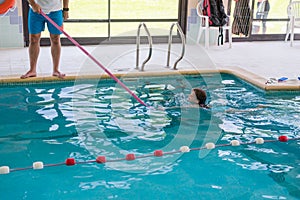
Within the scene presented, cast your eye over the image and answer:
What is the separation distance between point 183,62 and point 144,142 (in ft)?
10.6

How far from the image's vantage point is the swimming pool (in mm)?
3006

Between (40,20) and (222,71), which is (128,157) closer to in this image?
(40,20)

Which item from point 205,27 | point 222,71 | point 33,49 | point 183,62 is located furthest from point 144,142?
point 205,27

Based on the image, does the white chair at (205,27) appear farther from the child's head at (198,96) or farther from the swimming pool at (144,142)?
the child's head at (198,96)

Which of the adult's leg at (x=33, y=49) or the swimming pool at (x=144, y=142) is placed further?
the adult's leg at (x=33, y=49)

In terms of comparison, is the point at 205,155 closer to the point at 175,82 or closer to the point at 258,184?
the point at 258,184

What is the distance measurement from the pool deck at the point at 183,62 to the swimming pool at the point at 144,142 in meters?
0.32

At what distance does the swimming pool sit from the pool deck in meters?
0.32

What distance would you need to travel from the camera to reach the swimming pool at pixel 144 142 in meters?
3.01

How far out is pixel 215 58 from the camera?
7344mm

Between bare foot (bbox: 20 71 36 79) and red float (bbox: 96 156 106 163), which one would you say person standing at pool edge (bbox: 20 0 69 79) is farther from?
red float (bbox: 96 156 106 163)

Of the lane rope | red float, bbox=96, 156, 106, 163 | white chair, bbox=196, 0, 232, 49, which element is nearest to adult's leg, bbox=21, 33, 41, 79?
the lane rope

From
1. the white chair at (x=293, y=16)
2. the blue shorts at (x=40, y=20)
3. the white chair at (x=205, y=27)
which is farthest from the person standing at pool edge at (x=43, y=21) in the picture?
the white chair at (x=293, y=16)

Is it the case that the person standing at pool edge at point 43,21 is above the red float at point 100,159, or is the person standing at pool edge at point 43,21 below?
above
